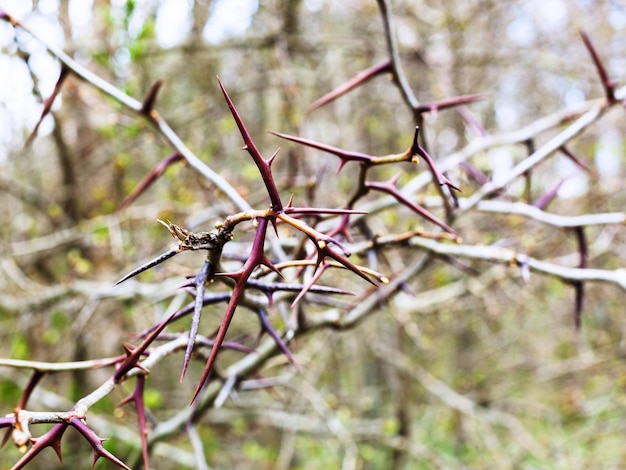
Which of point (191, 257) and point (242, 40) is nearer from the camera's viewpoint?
point (191, 257)

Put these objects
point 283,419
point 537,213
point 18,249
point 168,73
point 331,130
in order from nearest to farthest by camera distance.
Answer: point 537,213, point 18,249, point 283,419, point 168,73, point 331,130

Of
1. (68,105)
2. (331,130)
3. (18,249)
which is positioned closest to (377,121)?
(331,130)

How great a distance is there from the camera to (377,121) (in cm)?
531

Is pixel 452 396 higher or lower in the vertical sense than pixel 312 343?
lower

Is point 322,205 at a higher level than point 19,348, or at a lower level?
higher

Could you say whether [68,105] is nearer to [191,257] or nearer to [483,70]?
[191,257]

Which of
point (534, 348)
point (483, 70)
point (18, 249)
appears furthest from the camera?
point (534, 348)

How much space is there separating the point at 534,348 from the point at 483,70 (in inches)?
148

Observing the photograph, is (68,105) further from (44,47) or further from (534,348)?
(534,348)

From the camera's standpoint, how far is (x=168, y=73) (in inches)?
172

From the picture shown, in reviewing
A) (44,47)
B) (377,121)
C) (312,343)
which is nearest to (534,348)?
(377,121)

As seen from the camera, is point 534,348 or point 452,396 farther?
point 534,348

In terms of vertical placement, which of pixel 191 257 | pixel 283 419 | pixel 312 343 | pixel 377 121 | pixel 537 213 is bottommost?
pixel 283 419

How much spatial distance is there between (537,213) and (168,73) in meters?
3.64
